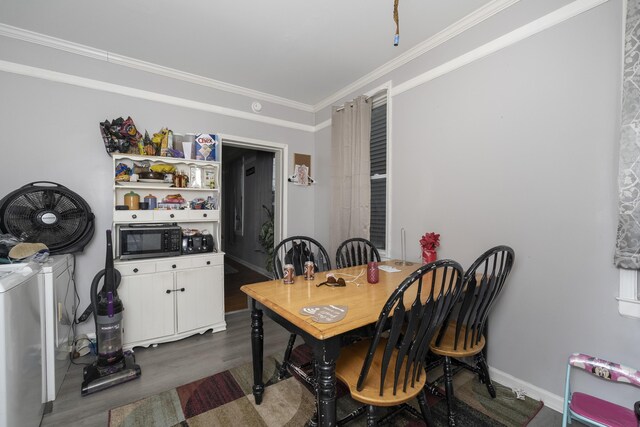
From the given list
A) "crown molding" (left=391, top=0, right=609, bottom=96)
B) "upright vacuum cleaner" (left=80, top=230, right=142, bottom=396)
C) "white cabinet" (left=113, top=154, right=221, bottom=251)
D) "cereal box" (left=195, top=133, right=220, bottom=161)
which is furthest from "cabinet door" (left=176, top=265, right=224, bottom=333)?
"crown molding" (left=391, top=0, right=609, bottom=96)

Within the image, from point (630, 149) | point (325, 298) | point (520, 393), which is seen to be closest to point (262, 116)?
point (325, 298)

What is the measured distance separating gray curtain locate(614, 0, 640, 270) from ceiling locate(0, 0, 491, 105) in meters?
0.93

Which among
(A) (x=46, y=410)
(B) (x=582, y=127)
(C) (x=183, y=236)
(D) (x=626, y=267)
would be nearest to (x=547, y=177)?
(B) (x=582, y=127)

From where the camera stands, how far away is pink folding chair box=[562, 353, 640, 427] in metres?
1.25

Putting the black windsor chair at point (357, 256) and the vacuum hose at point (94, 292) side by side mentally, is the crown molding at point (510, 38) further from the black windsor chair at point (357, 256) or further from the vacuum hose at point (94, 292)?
the vacuum hose at point (94, 292)

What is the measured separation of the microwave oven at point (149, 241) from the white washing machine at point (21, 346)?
28.2 inches

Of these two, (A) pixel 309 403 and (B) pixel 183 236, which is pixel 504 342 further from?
(B) pixel 183 236

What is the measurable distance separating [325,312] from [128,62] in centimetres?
302

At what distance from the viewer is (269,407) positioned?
66.6 inches

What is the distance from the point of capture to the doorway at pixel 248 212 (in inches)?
147

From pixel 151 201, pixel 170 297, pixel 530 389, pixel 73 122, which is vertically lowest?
pixel 530 389

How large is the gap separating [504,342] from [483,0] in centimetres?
241

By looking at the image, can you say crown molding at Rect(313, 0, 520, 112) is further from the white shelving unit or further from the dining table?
the dining table

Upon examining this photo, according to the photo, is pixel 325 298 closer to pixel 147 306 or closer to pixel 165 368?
pixel 165 368
